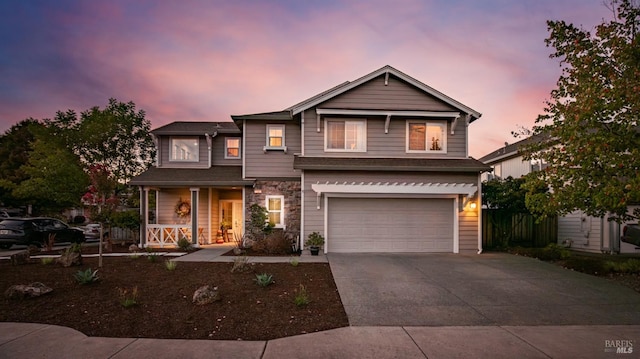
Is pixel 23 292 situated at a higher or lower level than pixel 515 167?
lower

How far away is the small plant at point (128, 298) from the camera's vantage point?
5.59m

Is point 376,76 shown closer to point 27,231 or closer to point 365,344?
point 365,344

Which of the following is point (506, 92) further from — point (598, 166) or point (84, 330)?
point (84, 330)

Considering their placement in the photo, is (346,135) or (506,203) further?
(506,203)

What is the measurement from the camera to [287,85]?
18.2 metres

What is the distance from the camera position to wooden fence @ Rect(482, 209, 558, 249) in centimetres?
1385

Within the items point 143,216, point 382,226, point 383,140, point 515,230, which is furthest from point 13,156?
point 515,230

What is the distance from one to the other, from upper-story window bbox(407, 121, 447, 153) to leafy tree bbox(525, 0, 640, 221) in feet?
15.1

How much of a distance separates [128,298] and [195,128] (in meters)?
11.6

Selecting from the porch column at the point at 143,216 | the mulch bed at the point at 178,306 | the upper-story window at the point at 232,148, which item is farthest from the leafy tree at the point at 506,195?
the porch column at the point at 143,216

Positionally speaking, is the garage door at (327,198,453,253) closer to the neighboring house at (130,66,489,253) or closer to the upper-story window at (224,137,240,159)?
the neighboring house at (130,66,489,253)

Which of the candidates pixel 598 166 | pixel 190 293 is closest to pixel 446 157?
pixel 598 166

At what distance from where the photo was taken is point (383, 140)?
13055mm

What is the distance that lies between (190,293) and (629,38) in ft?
41.7
